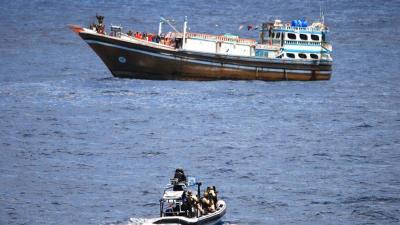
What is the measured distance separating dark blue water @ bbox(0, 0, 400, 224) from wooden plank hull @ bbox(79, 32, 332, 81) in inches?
36.5

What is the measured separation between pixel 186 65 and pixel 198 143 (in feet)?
84.7

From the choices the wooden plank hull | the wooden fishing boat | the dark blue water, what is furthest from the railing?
the dark blue water

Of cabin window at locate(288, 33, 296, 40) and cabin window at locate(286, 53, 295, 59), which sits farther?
cabin window at locate(286, 53, 295, 59)

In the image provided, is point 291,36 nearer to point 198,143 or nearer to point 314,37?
point 314,37

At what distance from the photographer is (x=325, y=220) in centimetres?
7812

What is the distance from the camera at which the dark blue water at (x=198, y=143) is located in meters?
81.0

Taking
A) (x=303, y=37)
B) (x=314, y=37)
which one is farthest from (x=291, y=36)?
(x=314, y=37)

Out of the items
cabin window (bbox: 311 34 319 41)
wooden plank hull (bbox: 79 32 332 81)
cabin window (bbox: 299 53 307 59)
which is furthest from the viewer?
cabin window (bbox: 299 53 307 59)

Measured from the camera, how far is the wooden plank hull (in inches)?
4966

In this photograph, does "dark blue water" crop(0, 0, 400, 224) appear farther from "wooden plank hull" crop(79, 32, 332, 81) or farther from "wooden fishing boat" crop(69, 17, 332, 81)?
"wooden fishing boat" crop(69, 17, 332, 81)

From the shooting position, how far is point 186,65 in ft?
417

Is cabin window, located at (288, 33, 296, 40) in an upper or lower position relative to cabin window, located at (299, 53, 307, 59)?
upper

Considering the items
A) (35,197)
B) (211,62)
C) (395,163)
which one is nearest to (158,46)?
(211,62)

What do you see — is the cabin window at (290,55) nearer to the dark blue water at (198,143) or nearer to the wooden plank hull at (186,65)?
the wooden plank hull at (186,65)
